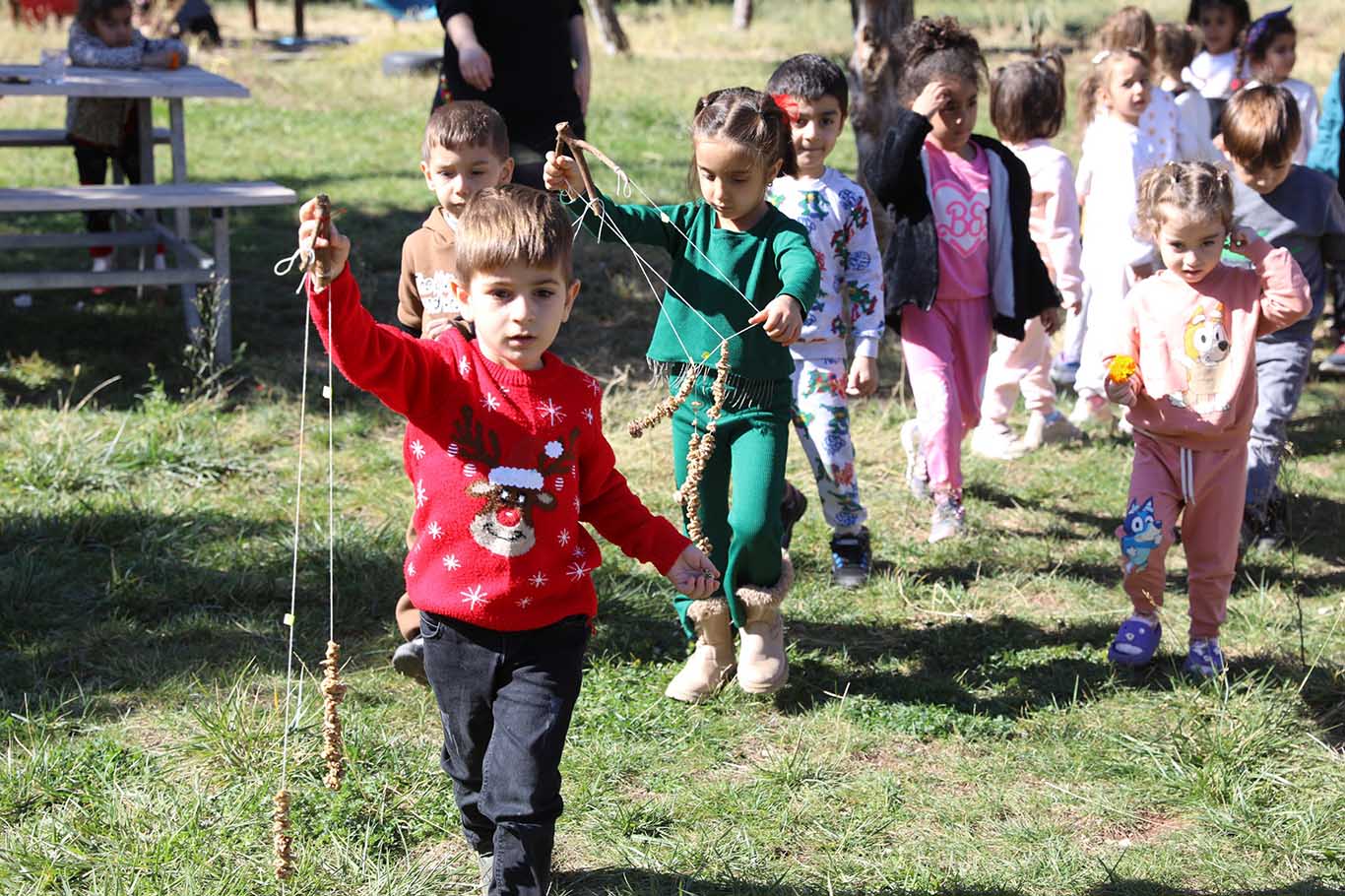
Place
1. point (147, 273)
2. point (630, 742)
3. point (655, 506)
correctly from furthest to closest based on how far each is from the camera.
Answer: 1. point (147, 273)
2. point (655, 506)
3. point (630, 742)

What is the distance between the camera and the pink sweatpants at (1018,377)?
640cm

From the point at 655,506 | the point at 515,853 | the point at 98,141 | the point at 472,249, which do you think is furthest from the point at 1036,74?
the point at 98,141

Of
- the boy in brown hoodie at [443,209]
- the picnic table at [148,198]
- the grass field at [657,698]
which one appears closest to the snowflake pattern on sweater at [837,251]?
the grass field at [657,698]

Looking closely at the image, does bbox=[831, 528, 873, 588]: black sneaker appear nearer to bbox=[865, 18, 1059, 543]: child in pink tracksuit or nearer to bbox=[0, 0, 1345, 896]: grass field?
bbox=[0, 0, 1345, 896]: grass field

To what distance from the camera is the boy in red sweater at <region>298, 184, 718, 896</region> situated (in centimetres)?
280

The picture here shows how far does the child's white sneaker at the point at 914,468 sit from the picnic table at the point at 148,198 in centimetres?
315

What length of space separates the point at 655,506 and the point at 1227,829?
2651 mm

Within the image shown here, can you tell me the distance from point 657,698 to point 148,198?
4380mm

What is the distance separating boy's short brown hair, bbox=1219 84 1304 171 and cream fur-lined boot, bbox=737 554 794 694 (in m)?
2.26

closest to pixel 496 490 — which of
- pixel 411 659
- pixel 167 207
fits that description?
pixel 411 659

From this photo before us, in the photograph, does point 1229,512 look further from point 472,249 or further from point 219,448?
point 219,448

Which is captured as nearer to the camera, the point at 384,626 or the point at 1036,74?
the point at 384,626

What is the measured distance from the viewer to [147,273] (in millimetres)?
7027

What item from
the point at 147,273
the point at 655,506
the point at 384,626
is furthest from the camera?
the point at 147,273
